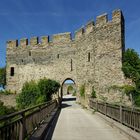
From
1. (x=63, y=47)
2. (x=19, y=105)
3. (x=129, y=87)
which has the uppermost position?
(x=63, y=47)

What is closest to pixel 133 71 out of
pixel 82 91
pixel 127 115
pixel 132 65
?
pixel 132 65

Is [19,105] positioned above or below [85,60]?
below

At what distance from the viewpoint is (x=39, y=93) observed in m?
24.9

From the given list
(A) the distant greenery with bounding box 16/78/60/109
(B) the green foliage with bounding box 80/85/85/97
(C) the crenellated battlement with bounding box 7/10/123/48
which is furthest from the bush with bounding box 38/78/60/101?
(C) the crenellated battlement with bounding box 7/10/123/48

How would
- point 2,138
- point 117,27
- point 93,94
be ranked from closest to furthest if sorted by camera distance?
point 2,138
point 117,27
point 93,94

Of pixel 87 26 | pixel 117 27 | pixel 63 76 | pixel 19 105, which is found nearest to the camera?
pixel 117 27

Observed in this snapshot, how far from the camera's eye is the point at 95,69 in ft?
77.7

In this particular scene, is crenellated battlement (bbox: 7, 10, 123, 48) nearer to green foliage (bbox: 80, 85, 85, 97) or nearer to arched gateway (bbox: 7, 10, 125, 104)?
arched gateway (bbox: 7, 10, 125, 104)

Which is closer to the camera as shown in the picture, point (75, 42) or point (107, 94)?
point (107, 94)

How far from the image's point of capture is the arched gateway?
21359 mm

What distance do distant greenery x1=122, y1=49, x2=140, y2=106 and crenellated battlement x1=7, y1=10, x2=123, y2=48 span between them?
Result: 318cm

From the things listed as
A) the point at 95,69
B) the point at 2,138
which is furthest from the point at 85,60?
the point at 2,138

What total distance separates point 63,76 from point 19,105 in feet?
20.2

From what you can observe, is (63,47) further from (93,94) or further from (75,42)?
(93,94)
